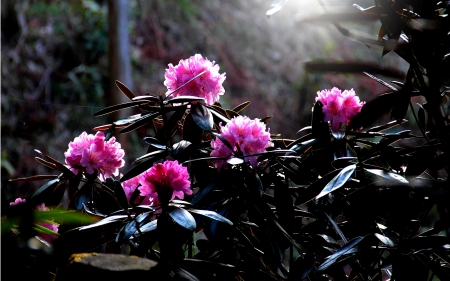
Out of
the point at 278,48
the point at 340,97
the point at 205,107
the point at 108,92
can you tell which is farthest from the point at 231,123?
the point at 278,48

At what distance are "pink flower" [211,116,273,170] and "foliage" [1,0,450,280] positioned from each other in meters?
0.02

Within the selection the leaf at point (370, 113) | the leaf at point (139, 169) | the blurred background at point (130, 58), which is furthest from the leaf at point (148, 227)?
the blurred background at point (130, 58)

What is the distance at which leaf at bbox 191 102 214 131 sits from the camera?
3.56 ft

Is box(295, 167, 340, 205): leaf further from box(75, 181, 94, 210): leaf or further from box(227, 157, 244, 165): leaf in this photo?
box(75, 181, 94, 210): leaf

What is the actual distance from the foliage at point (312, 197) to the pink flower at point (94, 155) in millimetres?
26

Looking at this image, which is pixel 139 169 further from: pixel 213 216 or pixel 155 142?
pixel 213 216

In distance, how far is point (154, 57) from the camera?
5.35m

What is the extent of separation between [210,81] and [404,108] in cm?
49

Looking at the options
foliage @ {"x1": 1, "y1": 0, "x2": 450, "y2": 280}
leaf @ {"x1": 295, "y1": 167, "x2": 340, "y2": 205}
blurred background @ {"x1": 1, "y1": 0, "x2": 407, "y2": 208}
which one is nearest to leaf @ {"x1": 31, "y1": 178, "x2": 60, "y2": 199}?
foliage @ {"x1": 1, "y1": 0, "x2": 450, "y2": 280}

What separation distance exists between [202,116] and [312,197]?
0.31 metres

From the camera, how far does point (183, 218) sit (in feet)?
2.76

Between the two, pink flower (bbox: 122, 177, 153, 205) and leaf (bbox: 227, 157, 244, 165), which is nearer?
leaf (bbox: 227, 157, 244, 165)

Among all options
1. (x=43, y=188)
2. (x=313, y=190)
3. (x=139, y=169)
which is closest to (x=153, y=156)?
(x=139, y=169)

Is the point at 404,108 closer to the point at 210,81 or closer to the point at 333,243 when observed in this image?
the point at 333,243
